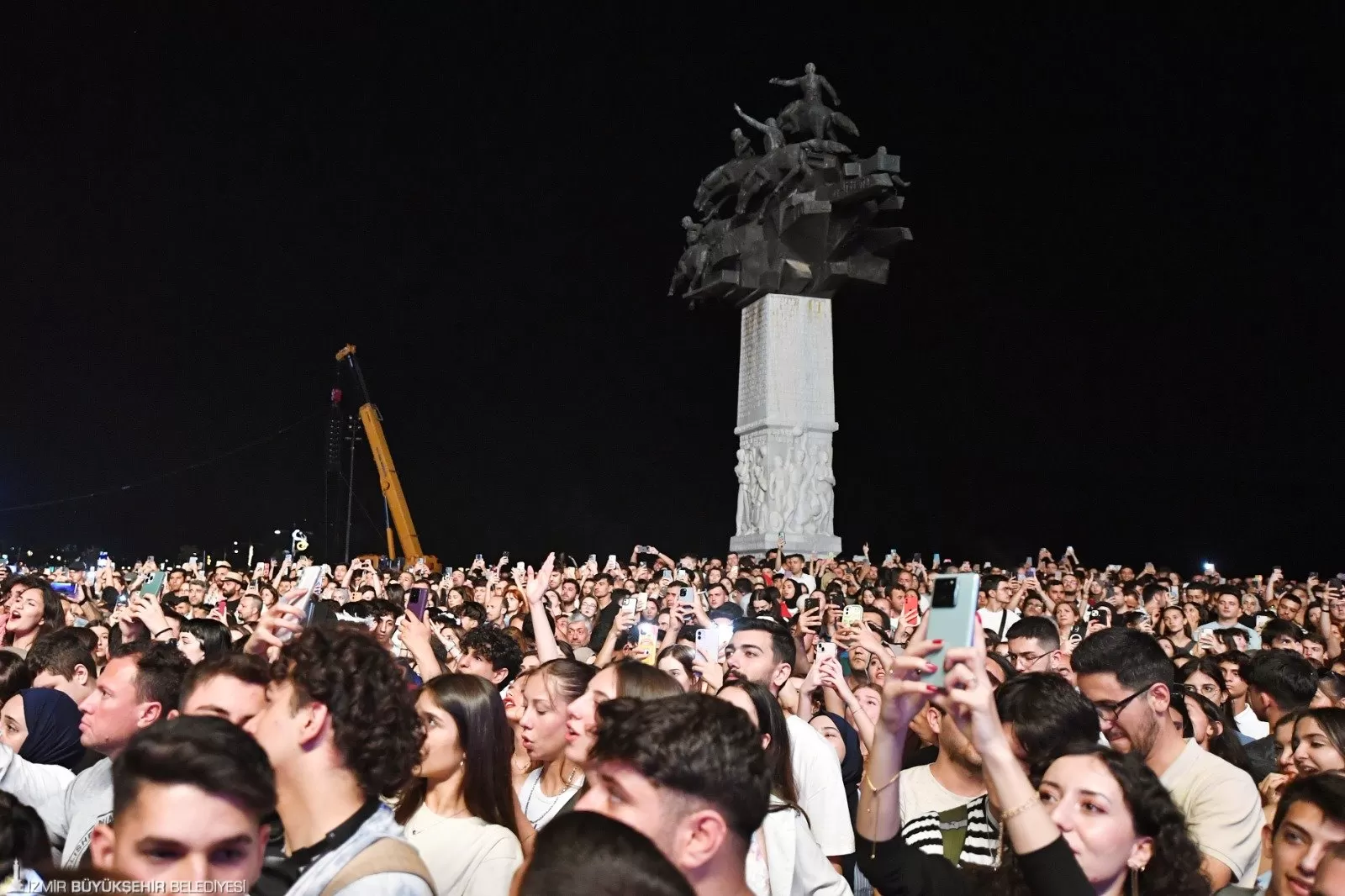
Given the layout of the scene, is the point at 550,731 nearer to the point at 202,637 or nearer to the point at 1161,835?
the point at 1161,835

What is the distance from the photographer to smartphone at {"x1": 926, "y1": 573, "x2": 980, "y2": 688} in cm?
296

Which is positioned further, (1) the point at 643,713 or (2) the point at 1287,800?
(2) the point at 1287,800

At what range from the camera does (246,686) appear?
3.74 metres

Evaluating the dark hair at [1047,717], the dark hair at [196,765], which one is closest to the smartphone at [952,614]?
the dark hair at [1047,717]

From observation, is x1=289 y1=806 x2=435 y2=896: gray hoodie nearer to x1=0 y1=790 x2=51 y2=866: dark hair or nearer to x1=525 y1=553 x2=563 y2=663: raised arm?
x1=0 y1=790 x2=51 y2=866: dark hair

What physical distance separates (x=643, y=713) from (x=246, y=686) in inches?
66.5

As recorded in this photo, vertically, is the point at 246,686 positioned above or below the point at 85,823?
above

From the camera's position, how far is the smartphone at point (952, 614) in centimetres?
296

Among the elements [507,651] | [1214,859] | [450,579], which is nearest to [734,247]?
[450,579]

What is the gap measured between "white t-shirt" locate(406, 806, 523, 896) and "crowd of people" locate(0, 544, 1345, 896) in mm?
11

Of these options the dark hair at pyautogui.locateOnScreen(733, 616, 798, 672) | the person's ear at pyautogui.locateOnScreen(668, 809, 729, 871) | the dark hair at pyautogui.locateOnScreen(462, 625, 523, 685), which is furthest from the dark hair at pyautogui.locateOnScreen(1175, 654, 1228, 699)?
the person's ear at pyautogui.locateOnScreen(668, 809, 729, 871)

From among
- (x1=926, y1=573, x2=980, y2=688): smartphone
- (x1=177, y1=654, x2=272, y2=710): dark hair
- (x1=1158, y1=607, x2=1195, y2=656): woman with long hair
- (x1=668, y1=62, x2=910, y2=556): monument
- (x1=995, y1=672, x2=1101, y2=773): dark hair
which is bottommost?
(x1=1158, y1=607, x2=1195, y2=656): woman with long hair

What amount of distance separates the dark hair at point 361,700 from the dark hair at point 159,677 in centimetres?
154

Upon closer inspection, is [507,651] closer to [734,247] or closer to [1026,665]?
[1026,665]
